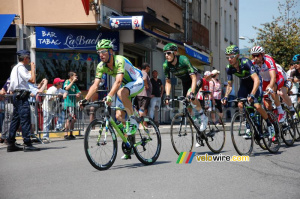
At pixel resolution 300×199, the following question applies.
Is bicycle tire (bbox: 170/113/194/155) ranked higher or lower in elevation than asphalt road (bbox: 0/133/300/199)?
higher

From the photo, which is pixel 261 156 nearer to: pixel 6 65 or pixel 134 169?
pixel 134 169


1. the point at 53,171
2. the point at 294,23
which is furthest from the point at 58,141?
the point at 294,23

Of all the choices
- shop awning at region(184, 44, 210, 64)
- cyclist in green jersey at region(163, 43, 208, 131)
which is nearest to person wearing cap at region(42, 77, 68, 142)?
cyclist in green jersey at region(163, 43, 208, 131)

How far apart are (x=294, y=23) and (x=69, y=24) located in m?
24.5

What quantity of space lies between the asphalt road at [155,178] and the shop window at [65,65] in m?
10.1

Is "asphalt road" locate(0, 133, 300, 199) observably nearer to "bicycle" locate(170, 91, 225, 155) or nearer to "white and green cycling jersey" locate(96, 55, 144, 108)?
"bicycle" locate(170, 91, 225, 155)

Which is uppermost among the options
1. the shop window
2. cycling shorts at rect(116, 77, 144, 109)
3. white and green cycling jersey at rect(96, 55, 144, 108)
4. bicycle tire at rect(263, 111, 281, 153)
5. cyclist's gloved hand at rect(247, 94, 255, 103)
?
the shop window

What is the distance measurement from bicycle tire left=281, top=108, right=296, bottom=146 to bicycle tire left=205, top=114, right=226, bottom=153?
56.3 inches

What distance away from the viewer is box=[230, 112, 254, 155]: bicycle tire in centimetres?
887

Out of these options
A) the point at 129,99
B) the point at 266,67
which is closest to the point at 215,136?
the point at 266,67

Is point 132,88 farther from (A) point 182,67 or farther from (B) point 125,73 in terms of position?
(A) point 182,67

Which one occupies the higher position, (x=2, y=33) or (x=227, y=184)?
(x=2, y=33)

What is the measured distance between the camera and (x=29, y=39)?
1870 cm

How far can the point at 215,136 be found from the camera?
9.67m
